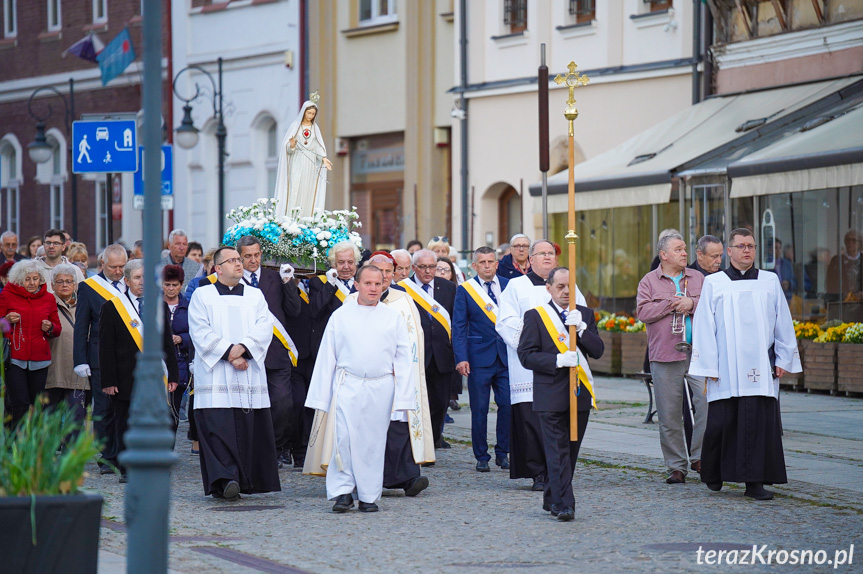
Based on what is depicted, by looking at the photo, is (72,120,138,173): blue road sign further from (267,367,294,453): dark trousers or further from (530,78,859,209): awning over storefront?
(530,78,859,209): awning over storefront

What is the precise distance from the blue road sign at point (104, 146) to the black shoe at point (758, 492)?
23.0 ft

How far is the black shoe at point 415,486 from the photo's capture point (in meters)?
11.2

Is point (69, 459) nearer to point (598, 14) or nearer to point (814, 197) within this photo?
point (814, 197)

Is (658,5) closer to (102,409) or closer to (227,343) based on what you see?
(102,409)

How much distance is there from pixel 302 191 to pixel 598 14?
506 inches

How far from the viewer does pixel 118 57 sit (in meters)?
27.5

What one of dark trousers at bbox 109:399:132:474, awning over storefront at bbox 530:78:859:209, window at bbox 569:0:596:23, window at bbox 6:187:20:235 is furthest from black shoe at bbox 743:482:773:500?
window at bbox 6:187:20:235

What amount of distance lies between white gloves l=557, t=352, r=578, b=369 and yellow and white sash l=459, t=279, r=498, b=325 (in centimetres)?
322

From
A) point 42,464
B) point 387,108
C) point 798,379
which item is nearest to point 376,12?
point 387,108

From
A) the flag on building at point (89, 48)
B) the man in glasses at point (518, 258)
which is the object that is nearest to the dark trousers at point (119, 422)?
the man in glasses at point (518, 258)

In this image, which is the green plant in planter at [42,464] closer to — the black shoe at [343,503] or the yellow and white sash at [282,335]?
the black shoe at [343,503]

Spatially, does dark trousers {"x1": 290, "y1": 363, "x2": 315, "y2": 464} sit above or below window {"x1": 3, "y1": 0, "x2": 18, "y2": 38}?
below

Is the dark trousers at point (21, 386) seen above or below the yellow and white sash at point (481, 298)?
below

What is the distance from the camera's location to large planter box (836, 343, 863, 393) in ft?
58.7
